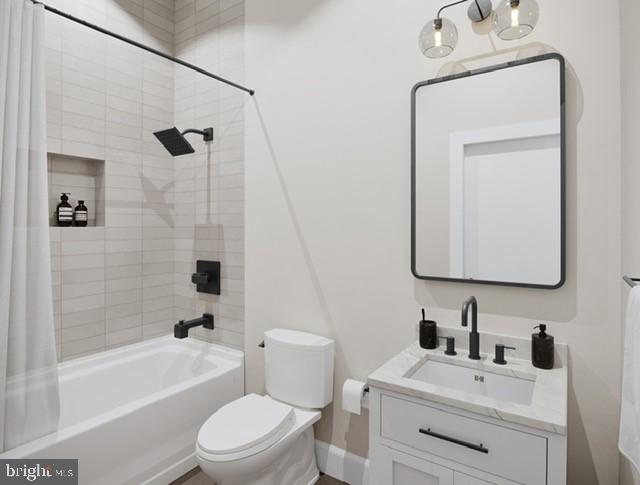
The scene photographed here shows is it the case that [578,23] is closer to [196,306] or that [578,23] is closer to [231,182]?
[231,182]

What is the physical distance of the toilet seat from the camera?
153cm

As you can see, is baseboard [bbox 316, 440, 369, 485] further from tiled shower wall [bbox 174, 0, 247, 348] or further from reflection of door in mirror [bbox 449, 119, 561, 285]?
reflection of door in mirror [bbox 449, 119, 561, 285]

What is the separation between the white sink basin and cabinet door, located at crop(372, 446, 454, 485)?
28cm

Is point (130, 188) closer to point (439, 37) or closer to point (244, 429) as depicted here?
point (244, 429)

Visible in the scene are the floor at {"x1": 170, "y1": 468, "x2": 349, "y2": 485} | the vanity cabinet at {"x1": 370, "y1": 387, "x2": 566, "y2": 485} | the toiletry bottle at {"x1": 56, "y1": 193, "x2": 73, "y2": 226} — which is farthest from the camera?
the toiletry bottle at {"x1": 56, "y1": 193, "x2": 73, "y2": 226}

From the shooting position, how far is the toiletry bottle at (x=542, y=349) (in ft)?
4.66

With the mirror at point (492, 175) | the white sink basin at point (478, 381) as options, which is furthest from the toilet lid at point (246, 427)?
the mirror at point (492, 175)

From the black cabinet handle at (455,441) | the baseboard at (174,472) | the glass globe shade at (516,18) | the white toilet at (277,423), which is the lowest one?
the baseboard at (174,472)

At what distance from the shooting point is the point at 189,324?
2.44 metres

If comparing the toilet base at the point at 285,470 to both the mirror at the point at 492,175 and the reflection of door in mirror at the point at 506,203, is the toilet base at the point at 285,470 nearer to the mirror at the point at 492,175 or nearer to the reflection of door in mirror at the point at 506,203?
the mirror at the point at 492,175

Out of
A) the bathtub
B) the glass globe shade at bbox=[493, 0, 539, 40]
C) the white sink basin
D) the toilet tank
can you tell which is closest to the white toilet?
the toilet tank

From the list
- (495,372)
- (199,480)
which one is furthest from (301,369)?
(495,372)

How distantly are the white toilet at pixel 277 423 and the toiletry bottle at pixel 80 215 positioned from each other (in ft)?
4.49

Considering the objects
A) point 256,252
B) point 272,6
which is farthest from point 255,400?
point 272,6
